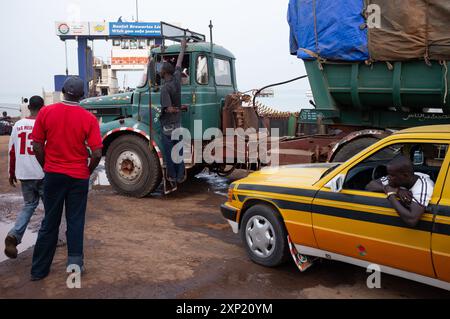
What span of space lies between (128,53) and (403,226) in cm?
2960

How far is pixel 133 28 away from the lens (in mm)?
33750

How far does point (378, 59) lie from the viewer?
5.59m

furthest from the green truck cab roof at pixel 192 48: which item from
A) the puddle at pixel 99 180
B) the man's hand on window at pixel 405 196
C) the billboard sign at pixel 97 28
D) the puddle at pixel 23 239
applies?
the billboard sign at pixel 97 28

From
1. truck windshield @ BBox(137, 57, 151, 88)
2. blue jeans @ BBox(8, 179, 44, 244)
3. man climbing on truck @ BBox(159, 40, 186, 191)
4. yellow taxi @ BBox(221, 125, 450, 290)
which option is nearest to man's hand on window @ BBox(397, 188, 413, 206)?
yellow taxi @ BBox(221, 125, 450, 290)

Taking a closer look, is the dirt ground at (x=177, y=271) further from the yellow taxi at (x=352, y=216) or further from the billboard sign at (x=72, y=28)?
the billboard sign at (x=72, y=28)

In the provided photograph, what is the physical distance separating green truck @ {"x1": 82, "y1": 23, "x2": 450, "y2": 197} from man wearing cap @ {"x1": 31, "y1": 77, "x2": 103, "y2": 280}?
3341 millimetres

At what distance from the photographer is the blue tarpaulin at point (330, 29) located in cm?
568

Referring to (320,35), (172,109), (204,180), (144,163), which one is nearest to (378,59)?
(320,35)

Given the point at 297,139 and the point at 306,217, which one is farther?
the point at 297,139

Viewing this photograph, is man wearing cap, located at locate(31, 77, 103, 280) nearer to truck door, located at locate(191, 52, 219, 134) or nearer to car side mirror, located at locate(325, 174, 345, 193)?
car side mirror, located at locate(325, 174, 345, 193)

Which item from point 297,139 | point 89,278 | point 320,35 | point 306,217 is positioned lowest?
point 89,278

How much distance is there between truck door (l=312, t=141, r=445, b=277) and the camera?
3186 millimetres

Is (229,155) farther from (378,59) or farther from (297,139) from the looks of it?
(378,59)

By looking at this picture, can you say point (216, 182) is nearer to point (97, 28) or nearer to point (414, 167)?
point (414, 167)
